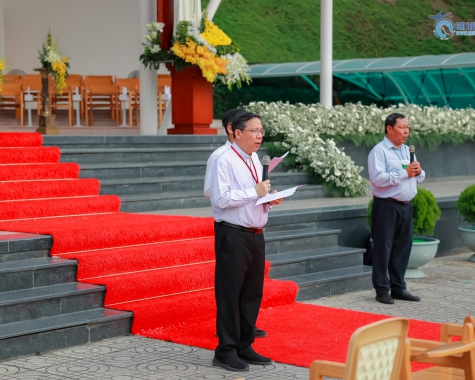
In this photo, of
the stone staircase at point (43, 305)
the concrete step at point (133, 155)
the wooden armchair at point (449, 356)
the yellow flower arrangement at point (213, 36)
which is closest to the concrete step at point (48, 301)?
the stone staircase at point (43, 305)

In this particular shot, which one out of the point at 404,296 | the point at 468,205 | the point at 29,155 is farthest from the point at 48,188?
the point at 468,205

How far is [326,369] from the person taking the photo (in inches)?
157

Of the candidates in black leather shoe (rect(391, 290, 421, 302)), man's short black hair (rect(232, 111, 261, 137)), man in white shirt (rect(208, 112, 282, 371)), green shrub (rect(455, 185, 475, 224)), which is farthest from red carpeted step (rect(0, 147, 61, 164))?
green shrub (rect(455, 185, 475, 224))

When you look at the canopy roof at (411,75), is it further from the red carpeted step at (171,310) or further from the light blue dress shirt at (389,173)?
the red carpeted step at (171,310)

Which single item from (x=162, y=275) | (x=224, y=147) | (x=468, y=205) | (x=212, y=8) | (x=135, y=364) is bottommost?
(x=135, y=364)

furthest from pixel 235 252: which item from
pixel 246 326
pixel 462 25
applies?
pixel 462 25

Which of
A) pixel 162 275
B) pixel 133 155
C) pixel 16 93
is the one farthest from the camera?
pixel 16 93

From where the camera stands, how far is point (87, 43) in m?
21.1

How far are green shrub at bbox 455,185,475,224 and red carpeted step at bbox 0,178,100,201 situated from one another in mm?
4630

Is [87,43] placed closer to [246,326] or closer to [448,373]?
[246,326]

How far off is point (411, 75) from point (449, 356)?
2540 centimetres

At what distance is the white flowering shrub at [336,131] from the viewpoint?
12.9 metres

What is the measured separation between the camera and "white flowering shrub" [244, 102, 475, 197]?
42.2 ft

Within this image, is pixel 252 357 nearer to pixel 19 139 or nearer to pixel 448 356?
pixel 448 356
